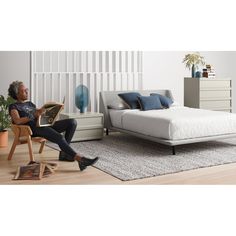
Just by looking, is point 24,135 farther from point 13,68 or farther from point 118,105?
point 13,68

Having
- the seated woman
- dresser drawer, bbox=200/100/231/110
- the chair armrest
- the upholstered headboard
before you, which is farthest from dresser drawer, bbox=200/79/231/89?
the chair armrest

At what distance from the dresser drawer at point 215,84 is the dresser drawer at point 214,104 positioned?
0.28m

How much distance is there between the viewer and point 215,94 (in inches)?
303

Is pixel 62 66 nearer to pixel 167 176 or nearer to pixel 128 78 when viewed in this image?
pixel 128 78

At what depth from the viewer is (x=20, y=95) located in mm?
4883

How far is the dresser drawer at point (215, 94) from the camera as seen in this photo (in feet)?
24.8

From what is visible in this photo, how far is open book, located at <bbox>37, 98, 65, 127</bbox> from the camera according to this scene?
15.9 feet

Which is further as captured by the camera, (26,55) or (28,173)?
(26,55)

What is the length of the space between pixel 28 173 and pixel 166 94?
3.78 metres

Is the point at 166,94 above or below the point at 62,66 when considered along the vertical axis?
below

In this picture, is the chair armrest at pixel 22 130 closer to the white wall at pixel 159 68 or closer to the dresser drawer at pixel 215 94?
the white wall at pixel 159 68

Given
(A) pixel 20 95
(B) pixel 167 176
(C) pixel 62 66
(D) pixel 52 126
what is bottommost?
(B) pixel 167 176

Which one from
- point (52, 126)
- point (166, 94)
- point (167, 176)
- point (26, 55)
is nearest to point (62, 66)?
point (26, 55)

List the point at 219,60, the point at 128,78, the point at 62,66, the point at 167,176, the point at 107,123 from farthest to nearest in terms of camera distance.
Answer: the point at 219,60 < the point at 128,78 < the point at 62,66 < the point at 107,123 < the point at 167,176
